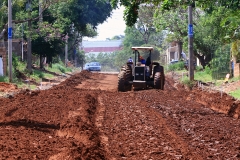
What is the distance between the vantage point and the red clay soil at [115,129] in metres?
9.91

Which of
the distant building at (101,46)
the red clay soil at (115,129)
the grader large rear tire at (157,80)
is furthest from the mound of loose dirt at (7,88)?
the distant building at (101,46)

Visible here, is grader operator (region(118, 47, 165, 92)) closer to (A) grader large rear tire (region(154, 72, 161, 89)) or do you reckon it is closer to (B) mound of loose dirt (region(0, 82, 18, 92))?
(A) grader large rear tire (region(154, 72, 161, 89))

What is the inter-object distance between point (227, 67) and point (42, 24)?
1391 centimetres

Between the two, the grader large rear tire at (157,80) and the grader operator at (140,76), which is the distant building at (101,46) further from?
the grader large rear tire at (157,80)

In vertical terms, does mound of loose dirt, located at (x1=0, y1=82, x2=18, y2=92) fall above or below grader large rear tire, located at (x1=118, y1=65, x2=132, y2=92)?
below

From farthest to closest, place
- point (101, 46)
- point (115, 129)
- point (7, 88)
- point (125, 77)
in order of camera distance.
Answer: point (101, 46) < point (125, 77) < point (7, 88) < point (115, 129)

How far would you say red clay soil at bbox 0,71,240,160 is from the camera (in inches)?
390

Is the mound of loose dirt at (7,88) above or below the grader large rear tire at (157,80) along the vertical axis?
below

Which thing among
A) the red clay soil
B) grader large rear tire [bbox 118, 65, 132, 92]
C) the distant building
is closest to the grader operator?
grader large rear tire [bbox 118, 65, 132, 92]

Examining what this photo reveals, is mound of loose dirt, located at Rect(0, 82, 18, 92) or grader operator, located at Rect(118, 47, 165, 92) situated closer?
mound of loose dirt, located at Rect(0, 82, 18, 92)

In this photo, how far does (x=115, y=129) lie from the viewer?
44.3ft

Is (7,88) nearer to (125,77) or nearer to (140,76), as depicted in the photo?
(125,77)

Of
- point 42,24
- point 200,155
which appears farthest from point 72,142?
point 42,24

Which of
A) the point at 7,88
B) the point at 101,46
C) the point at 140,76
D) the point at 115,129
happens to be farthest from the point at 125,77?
the point at 101,46
